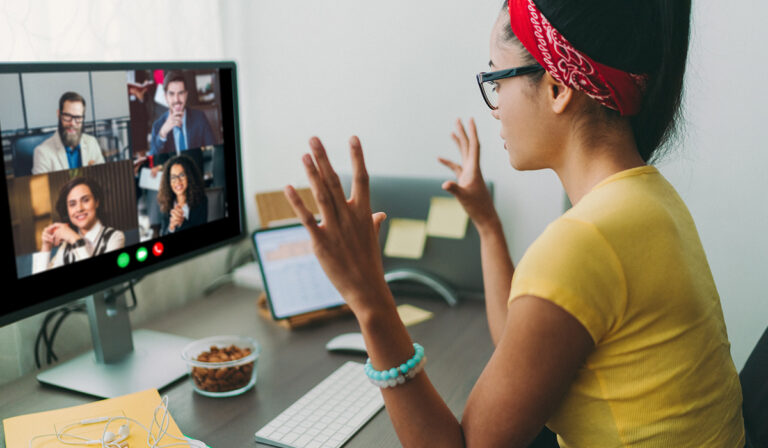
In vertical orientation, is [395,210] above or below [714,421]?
above

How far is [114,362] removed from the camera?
3.62ft

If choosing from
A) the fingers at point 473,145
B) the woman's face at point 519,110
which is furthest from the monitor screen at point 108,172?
the woman's face at point 519,110

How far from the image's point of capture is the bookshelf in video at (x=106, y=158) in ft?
2.89

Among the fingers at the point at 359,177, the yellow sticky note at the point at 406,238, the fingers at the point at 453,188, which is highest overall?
the fingers at the point at 359,177

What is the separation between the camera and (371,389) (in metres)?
1.01

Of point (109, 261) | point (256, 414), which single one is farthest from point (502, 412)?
point (109, 261)

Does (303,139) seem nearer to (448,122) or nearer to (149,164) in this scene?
(448,122)

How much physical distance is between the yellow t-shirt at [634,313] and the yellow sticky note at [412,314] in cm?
59

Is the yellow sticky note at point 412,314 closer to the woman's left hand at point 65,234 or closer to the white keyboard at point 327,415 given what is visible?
the white keyboard at point 327,415

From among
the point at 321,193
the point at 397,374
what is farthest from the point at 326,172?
the point at 397,374

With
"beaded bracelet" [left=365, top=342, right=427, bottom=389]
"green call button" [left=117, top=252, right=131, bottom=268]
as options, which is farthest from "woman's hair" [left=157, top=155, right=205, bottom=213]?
"beaded bracelet" [left=365, top=342, right=427, bottom=389]

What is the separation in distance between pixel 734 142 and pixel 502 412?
35.7 inches

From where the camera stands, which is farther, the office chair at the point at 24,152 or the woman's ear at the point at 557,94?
the office chair at the point at 24,152

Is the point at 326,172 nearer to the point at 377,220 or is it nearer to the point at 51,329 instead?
the point at 377,220
